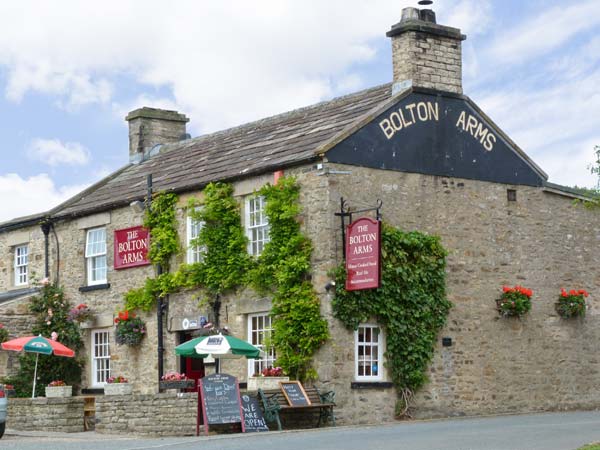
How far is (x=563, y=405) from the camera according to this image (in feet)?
90.2

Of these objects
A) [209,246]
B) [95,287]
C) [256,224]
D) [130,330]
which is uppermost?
[256,224]

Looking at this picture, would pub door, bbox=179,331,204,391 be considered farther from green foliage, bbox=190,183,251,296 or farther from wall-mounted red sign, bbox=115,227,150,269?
wall-mounted red sign, bbox=115,227,150,269

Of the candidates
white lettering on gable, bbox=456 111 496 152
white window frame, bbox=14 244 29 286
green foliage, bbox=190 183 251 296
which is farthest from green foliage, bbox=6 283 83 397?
white lettering on gable, bbox=456 111 496 152

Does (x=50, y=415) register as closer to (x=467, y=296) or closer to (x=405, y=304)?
(x=405, y=304)

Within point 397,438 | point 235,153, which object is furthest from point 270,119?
point 397,438

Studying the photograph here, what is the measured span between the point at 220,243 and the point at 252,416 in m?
5.27

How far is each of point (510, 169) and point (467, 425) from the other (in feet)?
25.6

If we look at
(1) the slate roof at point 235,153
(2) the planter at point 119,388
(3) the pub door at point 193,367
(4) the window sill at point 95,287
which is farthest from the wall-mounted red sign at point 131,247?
(2) the planter at point 119,388

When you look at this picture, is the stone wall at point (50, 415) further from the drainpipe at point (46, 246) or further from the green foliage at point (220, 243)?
the drainpipe at point (46, 246)

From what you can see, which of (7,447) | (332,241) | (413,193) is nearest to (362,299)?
(332,241)

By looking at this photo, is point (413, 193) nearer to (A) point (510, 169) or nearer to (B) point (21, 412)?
(A) point (510, 169)

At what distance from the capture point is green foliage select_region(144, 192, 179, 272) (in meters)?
27.9

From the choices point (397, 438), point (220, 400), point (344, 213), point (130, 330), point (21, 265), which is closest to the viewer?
point (397, 438)

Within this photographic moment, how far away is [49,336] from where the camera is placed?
30625 mm
